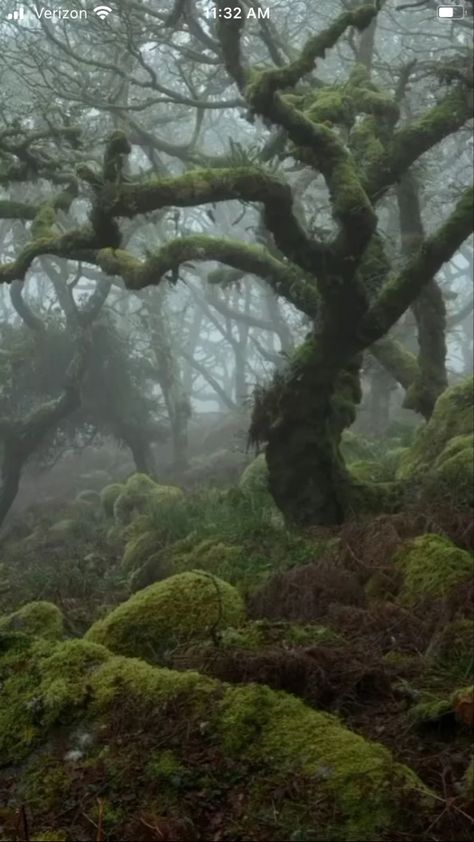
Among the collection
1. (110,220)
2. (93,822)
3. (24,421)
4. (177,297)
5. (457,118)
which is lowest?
(93,822)

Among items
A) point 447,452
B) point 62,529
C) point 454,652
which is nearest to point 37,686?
point 454,652

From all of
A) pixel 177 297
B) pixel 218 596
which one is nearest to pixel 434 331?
pixel 218 596

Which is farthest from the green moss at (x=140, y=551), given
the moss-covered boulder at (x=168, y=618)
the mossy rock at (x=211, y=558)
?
the moss-covered boulder at (x=168, y=618)

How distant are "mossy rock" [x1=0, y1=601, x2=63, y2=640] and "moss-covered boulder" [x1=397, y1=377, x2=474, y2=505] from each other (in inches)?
179

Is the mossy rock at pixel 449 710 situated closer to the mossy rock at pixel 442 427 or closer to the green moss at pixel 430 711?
the green moss at pixel 430 711

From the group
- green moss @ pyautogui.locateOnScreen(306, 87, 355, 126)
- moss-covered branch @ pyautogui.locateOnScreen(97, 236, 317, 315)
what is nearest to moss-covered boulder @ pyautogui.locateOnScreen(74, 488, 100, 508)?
moss-covered branch @ pyautogui.locateOnScreen(97, 236, 317, 315)

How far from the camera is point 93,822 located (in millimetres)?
4102

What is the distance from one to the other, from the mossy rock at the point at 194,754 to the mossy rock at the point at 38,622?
1424mm

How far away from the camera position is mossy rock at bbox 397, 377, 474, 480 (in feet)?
41.2

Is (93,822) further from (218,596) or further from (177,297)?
(177,297)

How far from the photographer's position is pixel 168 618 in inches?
247

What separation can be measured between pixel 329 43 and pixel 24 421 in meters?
14.8

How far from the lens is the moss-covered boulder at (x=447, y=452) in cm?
1033

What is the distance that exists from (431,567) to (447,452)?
14.1ft
